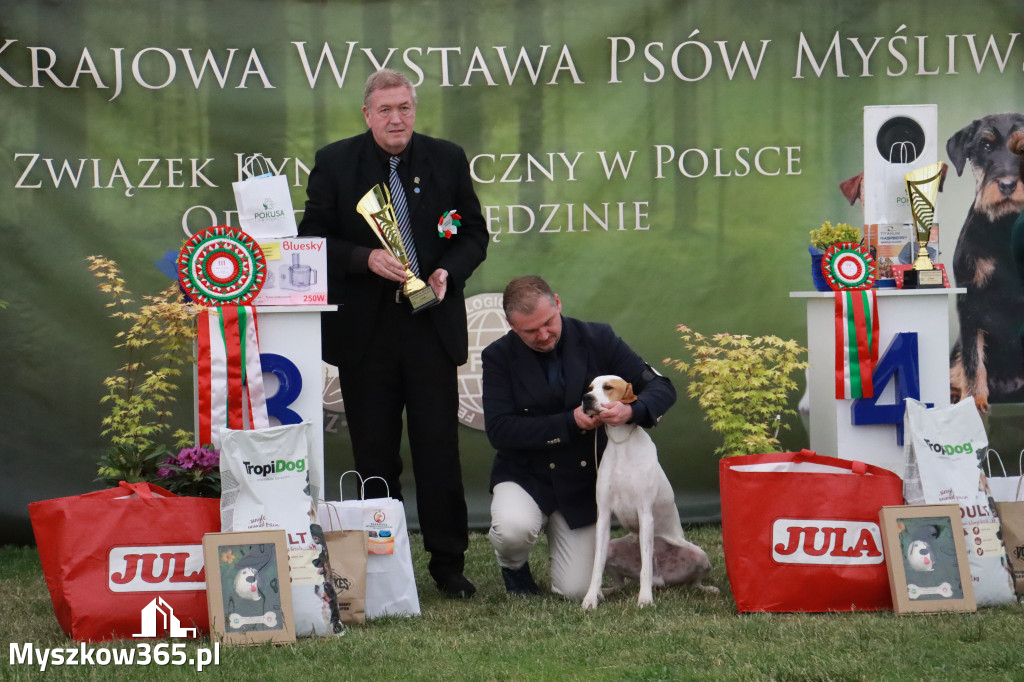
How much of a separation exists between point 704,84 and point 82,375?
3244mm

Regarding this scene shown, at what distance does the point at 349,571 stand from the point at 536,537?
73 cm

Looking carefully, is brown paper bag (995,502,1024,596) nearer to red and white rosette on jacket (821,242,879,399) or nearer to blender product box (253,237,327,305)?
red and white rosette on jacket (821,242,879,399)

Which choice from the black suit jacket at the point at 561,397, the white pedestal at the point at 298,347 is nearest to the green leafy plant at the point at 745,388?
the black suit jacket at the point at 561,397

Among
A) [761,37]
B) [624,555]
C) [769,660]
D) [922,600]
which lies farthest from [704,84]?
[769,660]

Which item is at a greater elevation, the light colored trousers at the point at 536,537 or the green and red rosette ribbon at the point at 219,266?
the green and red rosette ribbon at the point at 219,266

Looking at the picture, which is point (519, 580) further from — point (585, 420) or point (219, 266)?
point (219, 266)

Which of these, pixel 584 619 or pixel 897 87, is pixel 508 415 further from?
pixel 897 87

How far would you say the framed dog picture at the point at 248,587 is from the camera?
3.45 m

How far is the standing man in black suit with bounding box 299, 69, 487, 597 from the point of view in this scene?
4242 mm

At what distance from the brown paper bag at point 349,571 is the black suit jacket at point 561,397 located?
2.08ft

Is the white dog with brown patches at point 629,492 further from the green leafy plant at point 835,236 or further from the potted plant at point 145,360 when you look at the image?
the potted plant at point 145,360

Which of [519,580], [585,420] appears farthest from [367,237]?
[519,580]

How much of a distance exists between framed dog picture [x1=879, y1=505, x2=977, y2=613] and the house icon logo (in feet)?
6.94

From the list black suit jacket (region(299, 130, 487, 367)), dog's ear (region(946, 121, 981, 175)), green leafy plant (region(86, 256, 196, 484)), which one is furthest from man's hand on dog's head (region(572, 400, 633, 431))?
dog's ear (region(946, 121, 981, 175))
